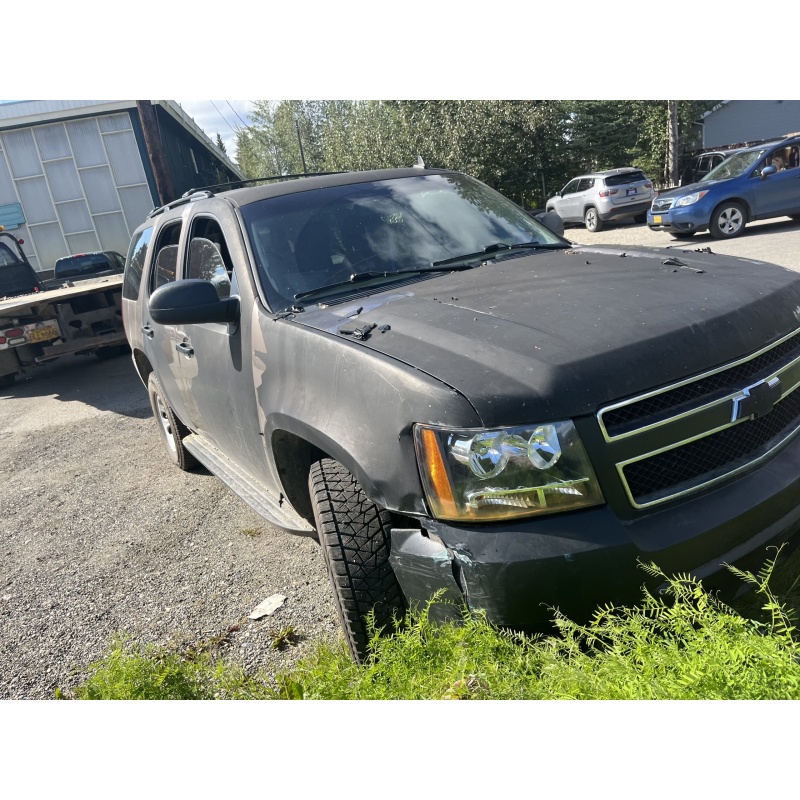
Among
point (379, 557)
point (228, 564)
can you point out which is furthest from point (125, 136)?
point (379, 557)

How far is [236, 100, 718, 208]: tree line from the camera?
2594cm

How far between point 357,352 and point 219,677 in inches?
50.6

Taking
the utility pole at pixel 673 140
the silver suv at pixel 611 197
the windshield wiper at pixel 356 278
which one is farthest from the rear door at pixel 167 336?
the utility pole at pixel 673 140

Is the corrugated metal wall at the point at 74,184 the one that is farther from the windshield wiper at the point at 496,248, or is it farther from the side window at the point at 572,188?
the windshield wiper at the point at 496,248

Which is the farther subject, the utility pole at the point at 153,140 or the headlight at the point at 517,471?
the utility pole at the point at 153,140

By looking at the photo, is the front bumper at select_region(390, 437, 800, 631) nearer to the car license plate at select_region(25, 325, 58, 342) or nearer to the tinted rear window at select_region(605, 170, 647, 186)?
the car license plate at select_region(25, 325, 58, 342)

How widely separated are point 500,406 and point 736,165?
14451 mm

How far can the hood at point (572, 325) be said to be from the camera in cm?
215

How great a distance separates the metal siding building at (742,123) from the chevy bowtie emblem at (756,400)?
101ft

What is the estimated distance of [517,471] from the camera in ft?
6.96

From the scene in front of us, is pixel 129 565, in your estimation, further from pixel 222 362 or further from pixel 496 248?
pixel 496 248

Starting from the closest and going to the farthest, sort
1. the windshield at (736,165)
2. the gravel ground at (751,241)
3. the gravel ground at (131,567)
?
the gravel ground at (131,567), the gravel ground at (751,241), the windshield at (736,165)

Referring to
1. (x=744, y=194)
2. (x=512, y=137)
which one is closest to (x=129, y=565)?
(x=744, y=194)

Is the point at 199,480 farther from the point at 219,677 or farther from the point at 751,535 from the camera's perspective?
the point at 751,535
